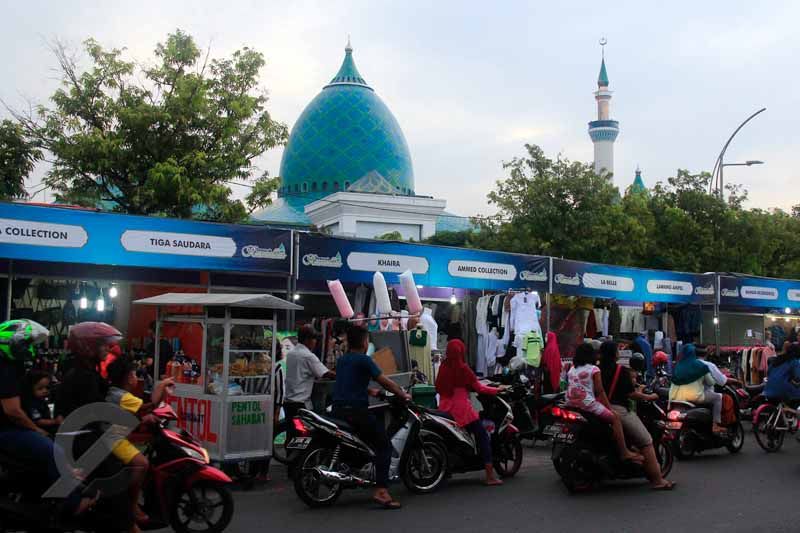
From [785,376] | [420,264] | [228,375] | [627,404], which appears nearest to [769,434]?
[785,376]

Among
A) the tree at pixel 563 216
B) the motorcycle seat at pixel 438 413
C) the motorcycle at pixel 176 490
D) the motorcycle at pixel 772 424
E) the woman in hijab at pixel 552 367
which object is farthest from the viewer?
the tree at pixel 563 216

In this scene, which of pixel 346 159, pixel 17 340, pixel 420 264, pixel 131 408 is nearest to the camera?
pixel 17 340

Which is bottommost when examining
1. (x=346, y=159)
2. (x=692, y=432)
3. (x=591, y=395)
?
(x=692, y=432)

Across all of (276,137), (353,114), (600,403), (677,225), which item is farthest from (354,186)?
(600,403)

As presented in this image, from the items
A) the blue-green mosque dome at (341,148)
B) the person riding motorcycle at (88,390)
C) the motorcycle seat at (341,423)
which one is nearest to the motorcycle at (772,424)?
the motorcycle seat at (341,423)

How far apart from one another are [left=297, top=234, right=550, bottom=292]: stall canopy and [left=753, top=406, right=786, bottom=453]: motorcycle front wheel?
5.27 meters

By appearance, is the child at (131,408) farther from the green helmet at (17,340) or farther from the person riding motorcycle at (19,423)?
Answer: the green helmet at (17,340)

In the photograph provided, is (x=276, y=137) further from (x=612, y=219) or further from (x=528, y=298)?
(x=612, y=219)

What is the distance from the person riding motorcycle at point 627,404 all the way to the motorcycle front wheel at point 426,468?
5.85 ft

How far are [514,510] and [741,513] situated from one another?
6.51ft

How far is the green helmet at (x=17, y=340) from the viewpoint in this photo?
5137 millimetres

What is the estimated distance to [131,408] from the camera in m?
5.75

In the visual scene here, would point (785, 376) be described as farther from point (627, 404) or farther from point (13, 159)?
point (13, 159)

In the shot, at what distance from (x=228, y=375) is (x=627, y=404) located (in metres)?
4.03
